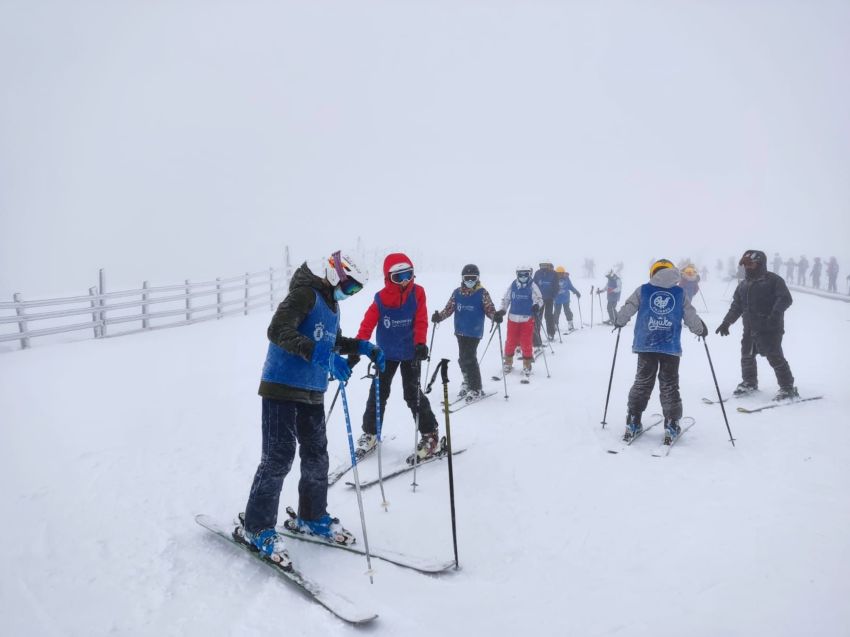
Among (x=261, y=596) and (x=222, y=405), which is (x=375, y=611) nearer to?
(x=261, y=596)

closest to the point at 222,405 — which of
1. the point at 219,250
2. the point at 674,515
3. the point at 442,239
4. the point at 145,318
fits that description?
the point at 674,515

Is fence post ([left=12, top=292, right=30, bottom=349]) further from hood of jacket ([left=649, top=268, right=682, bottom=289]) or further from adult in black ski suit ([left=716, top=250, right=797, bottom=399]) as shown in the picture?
adult in black ski suit ([left=716, top=250, right=797, bottom=399])

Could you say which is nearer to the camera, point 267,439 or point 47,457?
point 267,439

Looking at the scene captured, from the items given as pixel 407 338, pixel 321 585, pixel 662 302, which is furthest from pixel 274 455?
pixel 662 302

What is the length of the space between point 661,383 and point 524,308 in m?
3.49

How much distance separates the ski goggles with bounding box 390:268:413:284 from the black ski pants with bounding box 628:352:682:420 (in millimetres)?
3158

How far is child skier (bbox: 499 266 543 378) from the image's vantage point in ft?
28.9

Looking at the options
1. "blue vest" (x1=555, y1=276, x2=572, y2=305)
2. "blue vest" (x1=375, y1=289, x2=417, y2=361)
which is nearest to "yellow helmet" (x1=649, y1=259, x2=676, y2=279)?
"blue vest" (x1=375, y1=289, x2=417, y2=361)

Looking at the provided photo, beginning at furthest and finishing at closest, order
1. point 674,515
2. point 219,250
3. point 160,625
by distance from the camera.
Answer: point 219,250
point 674,515
point 160,625

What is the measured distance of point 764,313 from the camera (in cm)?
702

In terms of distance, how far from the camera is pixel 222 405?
6949mm

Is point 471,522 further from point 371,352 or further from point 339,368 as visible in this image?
point 339,368

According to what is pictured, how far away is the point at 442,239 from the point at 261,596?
6076 inches

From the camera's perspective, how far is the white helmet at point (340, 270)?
3.35m
